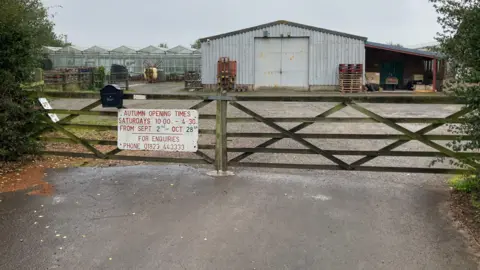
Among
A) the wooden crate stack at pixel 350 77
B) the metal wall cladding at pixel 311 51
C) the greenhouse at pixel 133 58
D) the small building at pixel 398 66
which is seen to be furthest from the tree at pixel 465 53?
the greenhouse at pixel 133 58

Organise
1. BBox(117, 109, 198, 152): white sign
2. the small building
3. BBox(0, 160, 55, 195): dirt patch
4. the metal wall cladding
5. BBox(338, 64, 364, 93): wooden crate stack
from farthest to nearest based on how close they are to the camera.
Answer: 1. the small building
2. the metal wall cladding
3. BBox(338, 64, 364, 93): wooden crate stack
4. BBox(117, 109, 198, 152): white sign
5. BBox(0, 160, 55, 195): dirt patch

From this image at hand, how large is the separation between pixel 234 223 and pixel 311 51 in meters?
26.5

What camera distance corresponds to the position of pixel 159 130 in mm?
7590

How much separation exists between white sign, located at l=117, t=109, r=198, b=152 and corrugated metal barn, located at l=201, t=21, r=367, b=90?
24055 millimetres

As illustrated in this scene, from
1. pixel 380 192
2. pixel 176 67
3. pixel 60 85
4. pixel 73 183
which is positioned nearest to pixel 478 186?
pixel 380 192

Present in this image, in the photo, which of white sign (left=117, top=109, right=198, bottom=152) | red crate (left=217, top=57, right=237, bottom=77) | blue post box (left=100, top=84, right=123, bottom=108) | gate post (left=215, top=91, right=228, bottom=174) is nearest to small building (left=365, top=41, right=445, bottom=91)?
red crate (left=217, top=57, right=237, bottom=77)

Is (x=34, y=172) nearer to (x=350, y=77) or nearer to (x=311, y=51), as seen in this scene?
(x=350, y=77)

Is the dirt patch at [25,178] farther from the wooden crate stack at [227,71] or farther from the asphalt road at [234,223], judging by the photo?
the wooden crate stack at [227,71]

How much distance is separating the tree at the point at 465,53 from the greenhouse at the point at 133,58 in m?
42.4

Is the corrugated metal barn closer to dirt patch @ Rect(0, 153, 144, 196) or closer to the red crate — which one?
the red crate

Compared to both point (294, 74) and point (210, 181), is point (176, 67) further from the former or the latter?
point (210, 181)

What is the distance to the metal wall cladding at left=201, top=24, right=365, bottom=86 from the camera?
30359mm

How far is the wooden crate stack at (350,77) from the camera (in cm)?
2956

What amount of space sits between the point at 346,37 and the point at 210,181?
25404 millimetres
